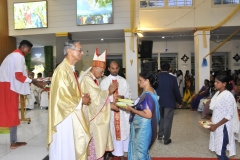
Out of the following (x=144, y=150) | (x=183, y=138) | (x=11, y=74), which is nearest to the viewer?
(x=144, y=150)

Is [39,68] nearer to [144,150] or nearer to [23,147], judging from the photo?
[23,147]

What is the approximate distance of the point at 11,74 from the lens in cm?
387

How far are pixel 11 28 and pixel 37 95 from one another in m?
3.20

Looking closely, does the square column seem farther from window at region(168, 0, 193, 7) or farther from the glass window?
window at region(168, 0, 193, 7)

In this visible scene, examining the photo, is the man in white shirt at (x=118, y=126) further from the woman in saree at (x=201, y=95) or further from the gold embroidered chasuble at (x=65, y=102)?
the woman in saree at (x=201, y=95)

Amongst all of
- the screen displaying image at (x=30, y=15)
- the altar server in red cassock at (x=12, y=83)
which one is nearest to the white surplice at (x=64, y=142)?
the altar server in red cassock at (x=12, y=83)

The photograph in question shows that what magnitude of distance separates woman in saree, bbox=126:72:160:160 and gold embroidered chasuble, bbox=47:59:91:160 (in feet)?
1.92

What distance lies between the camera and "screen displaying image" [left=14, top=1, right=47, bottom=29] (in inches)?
389

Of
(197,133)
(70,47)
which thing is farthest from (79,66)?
(70,47)

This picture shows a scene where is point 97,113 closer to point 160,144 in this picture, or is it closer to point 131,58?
point 160,144

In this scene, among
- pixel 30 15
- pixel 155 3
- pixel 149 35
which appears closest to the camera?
pixel 155 3

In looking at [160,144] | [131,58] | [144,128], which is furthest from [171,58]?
[144,128]

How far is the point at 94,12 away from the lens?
31.2 feet

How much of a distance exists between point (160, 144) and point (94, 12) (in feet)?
21.0
